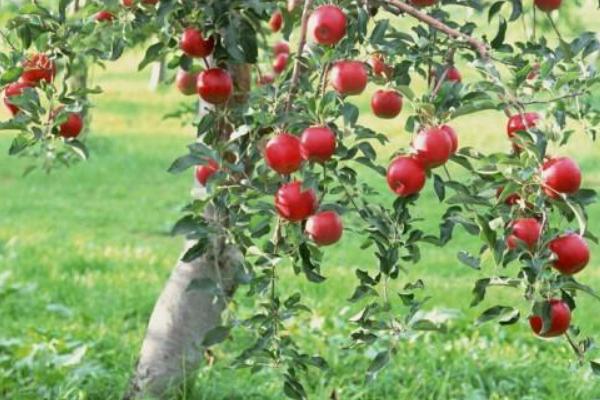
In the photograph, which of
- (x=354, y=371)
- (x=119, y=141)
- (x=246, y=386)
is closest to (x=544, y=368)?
(x=354, y=371)

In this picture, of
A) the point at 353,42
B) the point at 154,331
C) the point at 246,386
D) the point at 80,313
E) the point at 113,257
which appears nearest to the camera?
the point at 353,42

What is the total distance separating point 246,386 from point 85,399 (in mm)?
506

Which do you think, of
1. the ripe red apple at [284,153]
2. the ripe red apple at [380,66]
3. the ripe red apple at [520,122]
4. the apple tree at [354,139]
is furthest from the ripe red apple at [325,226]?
the ripe red apple at [380,66]

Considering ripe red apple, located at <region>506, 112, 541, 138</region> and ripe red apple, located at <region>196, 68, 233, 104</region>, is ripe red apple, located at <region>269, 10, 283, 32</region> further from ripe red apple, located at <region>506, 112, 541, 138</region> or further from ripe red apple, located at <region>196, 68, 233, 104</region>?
ripe red apple, located at <region>506, 112, 541, 138</region>

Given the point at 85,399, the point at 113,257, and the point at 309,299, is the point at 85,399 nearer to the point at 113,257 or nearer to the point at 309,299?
the point at 309,299

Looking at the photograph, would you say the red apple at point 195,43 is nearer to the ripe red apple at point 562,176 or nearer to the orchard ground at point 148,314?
the orchard ground at point 148,314

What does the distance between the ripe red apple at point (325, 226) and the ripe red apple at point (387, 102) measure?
0.31 metres

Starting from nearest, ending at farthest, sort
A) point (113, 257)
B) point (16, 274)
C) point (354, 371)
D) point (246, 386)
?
point (246, 386) → point (354, 371) → point (16, 274) → point (113, 257)

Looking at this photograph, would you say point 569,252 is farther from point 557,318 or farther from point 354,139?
point 354,139

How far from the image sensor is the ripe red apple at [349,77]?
5.94ft

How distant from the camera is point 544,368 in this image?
12.8 ft

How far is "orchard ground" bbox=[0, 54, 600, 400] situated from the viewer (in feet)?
11.5

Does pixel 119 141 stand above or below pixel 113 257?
below

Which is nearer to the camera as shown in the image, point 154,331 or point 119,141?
point 154,331
